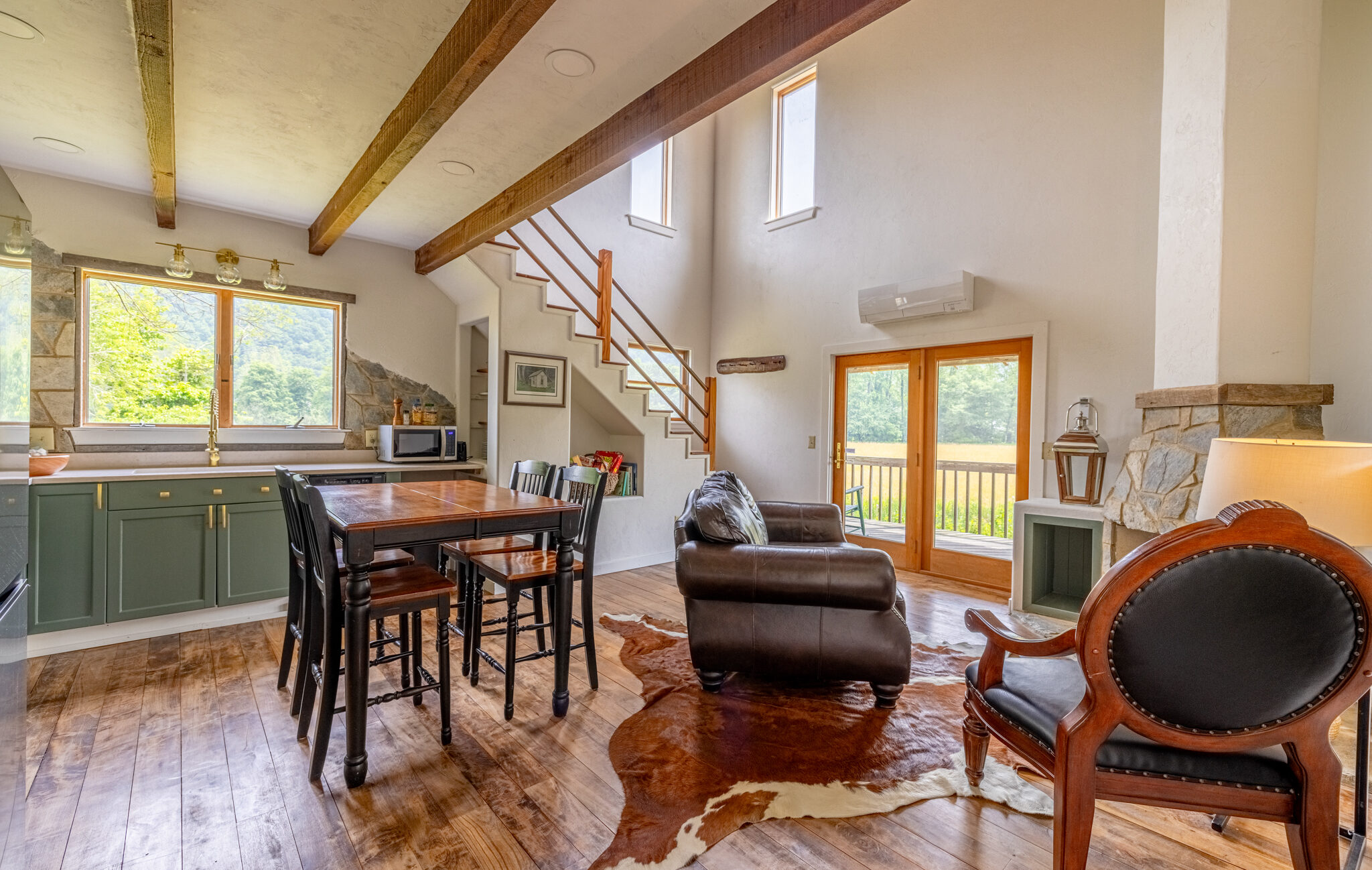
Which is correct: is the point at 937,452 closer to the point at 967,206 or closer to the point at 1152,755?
the point at 967,206

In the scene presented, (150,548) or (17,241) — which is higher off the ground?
(17,241)

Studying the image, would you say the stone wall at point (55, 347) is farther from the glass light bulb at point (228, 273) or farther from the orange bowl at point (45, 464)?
the glass light bulb at point (228, 273)

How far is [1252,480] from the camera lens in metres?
1.69

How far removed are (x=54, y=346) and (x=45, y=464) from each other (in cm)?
85

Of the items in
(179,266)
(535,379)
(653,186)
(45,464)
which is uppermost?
(653,186)

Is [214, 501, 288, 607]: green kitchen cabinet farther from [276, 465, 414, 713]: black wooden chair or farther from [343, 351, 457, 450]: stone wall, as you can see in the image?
[276, 465, 414, 713]: black wooden chair

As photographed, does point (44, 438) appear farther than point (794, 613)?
Yes

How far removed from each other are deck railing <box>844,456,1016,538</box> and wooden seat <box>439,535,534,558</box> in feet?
10.8

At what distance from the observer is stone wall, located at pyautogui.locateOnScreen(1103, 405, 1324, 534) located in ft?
8.68

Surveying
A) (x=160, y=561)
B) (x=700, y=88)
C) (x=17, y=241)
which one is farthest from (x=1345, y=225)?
(x=160, y=561)

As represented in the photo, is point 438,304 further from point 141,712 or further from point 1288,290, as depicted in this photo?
point 1288,290

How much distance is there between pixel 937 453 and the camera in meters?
4.88

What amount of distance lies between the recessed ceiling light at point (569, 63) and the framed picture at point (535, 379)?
2.34 meters

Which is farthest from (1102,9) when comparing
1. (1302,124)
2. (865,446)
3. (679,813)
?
(679,813)
